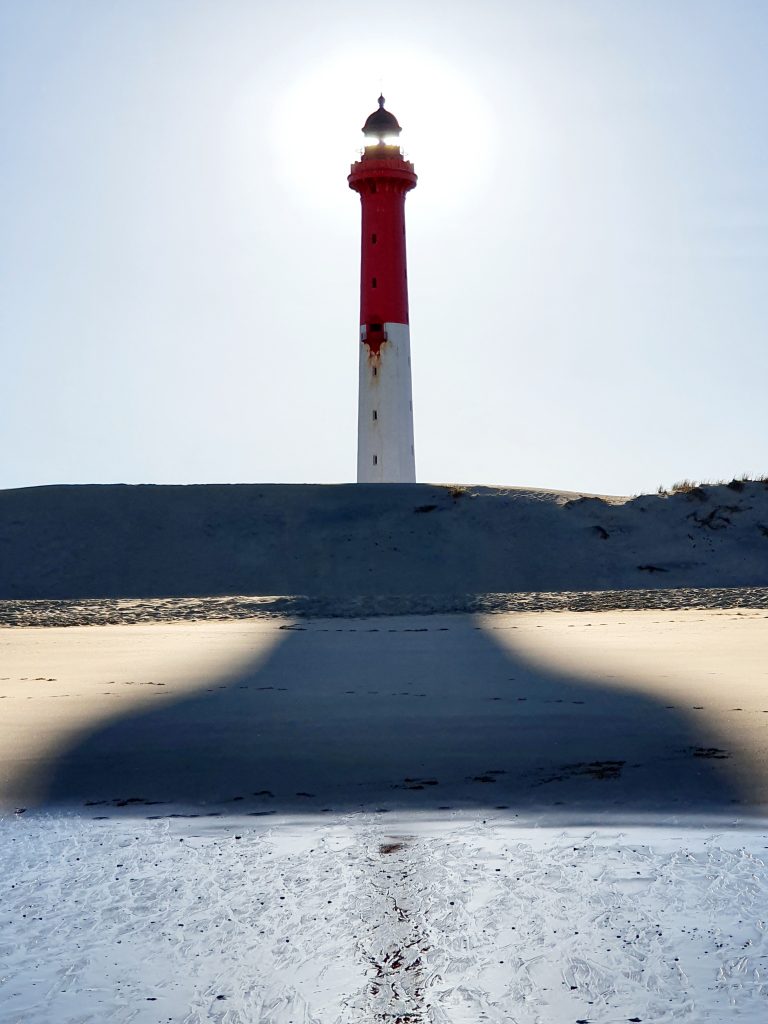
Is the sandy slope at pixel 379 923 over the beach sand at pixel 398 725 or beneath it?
beneath

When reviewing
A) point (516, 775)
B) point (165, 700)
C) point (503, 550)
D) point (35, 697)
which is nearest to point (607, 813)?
point (516, 775)

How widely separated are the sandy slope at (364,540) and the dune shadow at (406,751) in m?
12.5

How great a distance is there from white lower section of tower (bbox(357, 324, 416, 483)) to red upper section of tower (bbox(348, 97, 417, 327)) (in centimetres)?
53

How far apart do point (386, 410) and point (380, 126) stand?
287 inches

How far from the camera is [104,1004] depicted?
128 inches

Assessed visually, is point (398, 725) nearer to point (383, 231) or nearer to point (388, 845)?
point (388, 845)

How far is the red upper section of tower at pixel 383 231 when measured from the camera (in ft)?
96.5

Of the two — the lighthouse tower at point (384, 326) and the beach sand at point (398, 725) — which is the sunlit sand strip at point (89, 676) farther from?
the lighthouse tower at point (384, 326)

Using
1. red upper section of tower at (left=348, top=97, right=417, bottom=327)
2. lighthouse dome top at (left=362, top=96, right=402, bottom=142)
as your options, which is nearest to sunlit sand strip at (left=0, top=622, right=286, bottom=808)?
red upper section of tower at (left=348, top=97, right=417, bottom=327)

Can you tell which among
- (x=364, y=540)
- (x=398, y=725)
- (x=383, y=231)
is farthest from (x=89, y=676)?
(x=383, y=231)

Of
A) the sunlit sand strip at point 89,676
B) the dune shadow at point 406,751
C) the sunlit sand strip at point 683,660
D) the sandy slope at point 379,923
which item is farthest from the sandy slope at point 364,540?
the sandy slope at point 379,923

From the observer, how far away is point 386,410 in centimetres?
2983

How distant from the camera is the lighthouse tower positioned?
29438 millimetres

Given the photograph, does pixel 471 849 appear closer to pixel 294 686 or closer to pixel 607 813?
pixel 607 813
